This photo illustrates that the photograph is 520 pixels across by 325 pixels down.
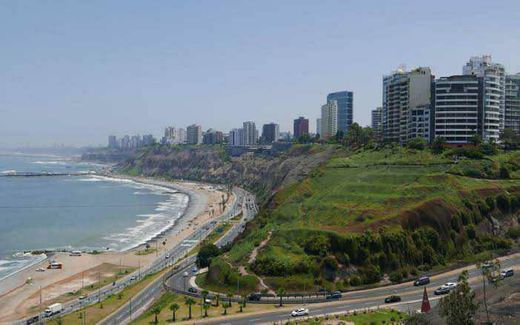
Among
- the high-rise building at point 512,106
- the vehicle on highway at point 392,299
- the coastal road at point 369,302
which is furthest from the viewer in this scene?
the high-rise building at point 512,106

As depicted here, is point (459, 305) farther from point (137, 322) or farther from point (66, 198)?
point (66, 198)

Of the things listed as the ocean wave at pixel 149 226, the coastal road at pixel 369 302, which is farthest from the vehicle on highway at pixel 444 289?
the ocean wave at pixel 149 226

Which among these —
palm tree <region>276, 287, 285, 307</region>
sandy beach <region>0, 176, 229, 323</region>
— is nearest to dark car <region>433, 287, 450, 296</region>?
palm tree <region>276, 287, 285, 307</region>

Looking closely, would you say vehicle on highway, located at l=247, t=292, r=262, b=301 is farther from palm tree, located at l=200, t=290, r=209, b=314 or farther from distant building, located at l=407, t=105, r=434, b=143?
distant building, located at l=407, t=105, r=434, b=143

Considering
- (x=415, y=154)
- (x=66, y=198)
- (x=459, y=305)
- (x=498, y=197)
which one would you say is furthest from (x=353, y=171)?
(x=66, y=198)

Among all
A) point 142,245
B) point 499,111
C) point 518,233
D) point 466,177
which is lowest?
point 142,245

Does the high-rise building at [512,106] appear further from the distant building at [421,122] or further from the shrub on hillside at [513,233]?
the shrub on hillside at [513,233]
